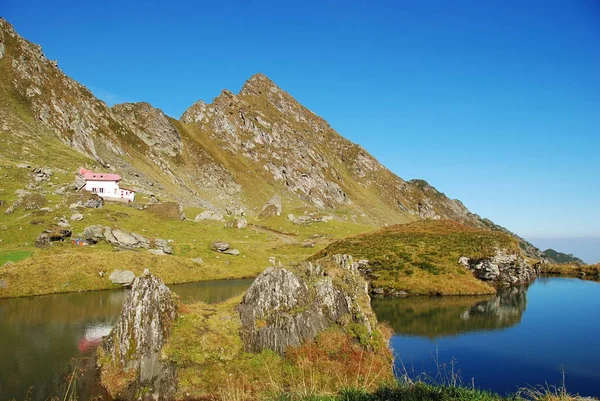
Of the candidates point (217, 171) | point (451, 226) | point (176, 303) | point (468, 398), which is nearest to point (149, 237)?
point (176, 303)

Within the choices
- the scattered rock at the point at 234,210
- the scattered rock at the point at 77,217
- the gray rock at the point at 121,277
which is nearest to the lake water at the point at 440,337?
the gray rock at the point at 121,277

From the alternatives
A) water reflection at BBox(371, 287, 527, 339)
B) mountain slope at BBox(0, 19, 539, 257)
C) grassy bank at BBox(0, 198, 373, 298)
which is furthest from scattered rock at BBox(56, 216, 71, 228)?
water reflection at BBox(371, 287, 527, 339)

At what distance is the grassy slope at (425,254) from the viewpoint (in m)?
63.9

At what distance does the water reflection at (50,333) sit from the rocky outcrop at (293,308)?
12111mm

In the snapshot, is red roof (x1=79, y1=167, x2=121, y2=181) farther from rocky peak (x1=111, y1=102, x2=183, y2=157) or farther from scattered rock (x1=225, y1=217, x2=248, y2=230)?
rocky peak (x1=111, y1=102, x2=183, y2=157)

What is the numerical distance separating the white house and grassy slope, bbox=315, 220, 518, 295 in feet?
195

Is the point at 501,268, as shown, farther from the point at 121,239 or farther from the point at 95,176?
the point at 95,176

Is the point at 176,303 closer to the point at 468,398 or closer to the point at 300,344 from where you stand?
the point at 300,344

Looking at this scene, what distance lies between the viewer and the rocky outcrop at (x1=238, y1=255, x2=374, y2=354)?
28.6m

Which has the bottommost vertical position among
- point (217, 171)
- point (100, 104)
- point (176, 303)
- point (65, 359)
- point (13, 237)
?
point (65, 359)

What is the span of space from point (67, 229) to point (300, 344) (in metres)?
61.7

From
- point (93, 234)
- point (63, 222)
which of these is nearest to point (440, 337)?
point (93, 234)

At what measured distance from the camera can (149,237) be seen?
3167 inches

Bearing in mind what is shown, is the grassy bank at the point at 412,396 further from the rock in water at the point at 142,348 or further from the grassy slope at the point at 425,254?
the grassy slope at the point at 425,254
